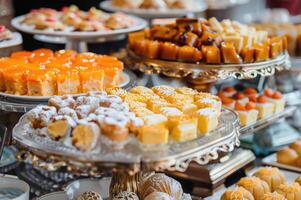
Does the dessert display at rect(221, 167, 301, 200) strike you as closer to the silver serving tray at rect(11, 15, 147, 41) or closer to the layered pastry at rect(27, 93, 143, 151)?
the layered pastry at rect(27, 93, 143, 151)

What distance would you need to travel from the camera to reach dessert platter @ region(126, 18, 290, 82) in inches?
84.9

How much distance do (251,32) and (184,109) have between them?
3.33 ft

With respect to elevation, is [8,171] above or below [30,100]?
below

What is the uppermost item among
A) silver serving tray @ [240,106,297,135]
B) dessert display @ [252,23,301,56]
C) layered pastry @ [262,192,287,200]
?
dessert display @ [252,23,301,56]

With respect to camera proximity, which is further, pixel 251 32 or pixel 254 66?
pixel 251 32

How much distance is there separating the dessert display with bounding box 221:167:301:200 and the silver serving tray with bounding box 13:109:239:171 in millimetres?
489

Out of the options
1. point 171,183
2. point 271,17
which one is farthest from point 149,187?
point 271,17

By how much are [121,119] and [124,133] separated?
0.05 metres

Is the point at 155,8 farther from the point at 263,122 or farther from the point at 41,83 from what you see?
the point at 41,83

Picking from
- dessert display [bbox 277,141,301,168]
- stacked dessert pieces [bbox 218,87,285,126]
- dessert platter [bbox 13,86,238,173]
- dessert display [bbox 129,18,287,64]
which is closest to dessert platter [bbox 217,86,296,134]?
stacked dessert pieces [bbox 218,87,285,126]

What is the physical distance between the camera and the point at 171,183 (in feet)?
5.85

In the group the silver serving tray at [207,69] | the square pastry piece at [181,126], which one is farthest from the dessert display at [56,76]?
the square pastry piece at [181,126]

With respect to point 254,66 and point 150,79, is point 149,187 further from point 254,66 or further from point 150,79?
point 150,79

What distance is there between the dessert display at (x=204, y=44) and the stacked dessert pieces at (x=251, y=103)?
0.83ft
